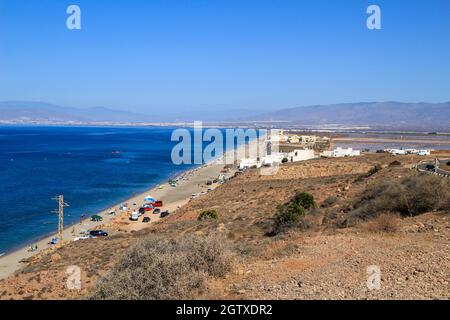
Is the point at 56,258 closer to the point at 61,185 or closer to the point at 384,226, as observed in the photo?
the point at 384,226

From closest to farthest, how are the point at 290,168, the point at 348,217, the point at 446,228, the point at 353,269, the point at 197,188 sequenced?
the point at 353,269 < the point at 446,228 < the point at 348,217 < the point at 290,168 < the point at 197,188

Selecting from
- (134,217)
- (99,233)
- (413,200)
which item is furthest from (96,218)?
(413,200)

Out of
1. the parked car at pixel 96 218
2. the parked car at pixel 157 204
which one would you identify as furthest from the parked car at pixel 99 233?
the parked car at pixel 157 204

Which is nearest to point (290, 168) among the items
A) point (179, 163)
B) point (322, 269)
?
point (322, 269)

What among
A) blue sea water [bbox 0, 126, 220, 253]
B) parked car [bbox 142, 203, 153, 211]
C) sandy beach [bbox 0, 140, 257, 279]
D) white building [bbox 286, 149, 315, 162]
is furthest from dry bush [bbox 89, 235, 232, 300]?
white building [bbox 286, 149, 315, 162]

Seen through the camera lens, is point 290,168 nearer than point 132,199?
Yes

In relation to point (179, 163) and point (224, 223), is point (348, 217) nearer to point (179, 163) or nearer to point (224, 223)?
point (224, 223)
